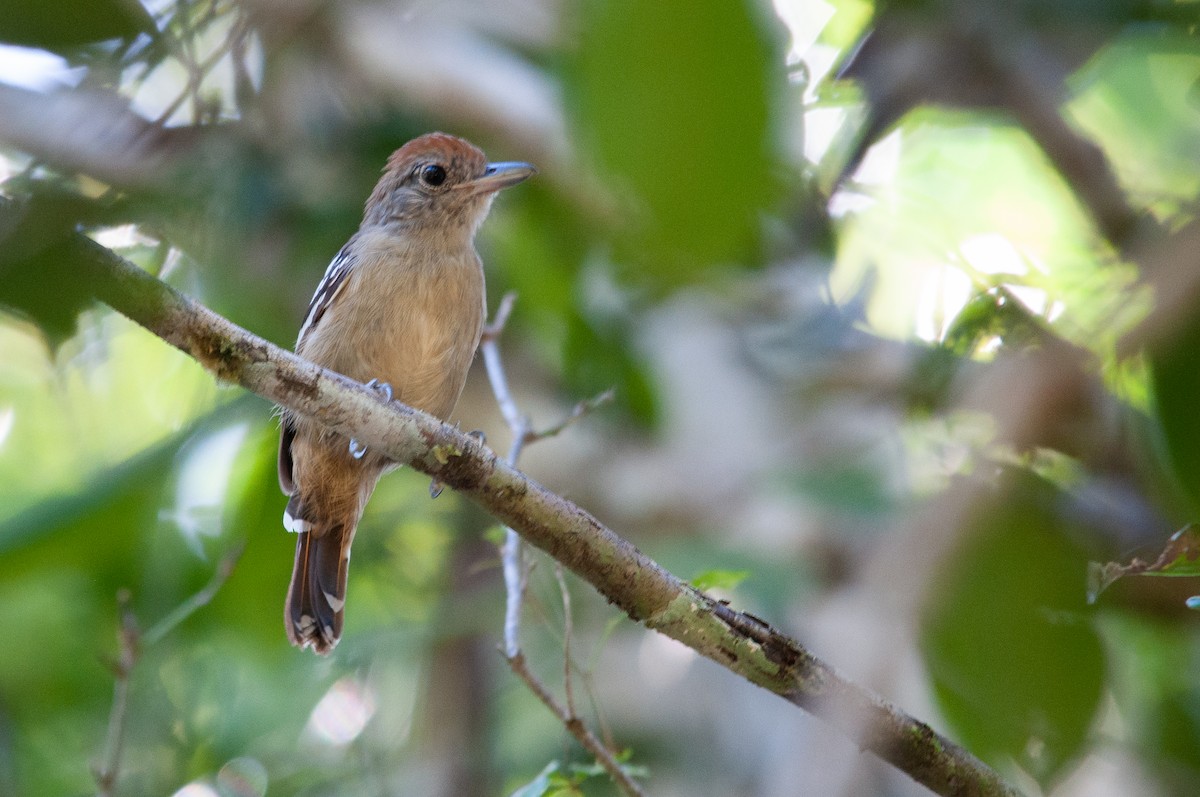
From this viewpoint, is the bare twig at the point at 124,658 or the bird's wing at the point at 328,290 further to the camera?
the bird's wing at the point at 328,290

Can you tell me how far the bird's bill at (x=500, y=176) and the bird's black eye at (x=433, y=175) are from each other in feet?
0.43

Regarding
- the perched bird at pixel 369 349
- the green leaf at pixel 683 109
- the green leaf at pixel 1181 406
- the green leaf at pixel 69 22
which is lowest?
the perched bird at pixel 369 349

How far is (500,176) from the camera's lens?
4.19m

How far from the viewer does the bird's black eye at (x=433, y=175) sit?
14.2ft

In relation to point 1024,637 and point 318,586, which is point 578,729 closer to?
point 1024,637

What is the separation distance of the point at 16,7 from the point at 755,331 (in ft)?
14.3

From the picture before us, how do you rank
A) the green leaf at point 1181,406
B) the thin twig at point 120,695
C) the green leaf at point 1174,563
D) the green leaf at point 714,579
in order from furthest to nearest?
the thin twig at point 120,695 < the green leaf at point 714,579 < the green leaf at point 1174,563 < the green leaf at point 1181,406

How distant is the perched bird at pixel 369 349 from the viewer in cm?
383

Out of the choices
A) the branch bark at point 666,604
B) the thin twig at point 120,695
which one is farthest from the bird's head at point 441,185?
the branch bark at point 666,604

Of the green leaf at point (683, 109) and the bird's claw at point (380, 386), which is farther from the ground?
the green leaf at point (683, 109)

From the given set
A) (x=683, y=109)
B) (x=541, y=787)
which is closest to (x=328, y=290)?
(x=541, y=787)

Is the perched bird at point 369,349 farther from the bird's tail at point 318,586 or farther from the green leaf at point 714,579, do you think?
the green leaf at point 714,579

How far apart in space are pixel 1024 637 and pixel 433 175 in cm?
287

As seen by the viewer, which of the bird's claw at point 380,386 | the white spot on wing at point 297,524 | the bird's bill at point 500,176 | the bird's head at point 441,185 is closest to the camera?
the bird's claw at point 380,386
